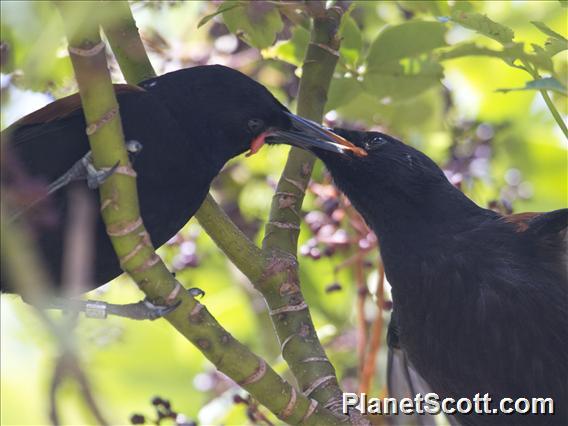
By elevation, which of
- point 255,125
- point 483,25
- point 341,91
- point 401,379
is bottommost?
point 401,379

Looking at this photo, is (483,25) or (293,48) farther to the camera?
(293,48)

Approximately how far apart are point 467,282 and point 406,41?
855mm

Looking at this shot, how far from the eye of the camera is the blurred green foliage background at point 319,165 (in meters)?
3.29

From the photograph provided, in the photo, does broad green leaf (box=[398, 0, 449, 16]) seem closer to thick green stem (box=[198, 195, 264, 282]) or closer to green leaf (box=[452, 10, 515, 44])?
green leaf (box=[452, 10, 515, 44])

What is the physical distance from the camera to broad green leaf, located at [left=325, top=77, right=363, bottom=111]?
3398 millimetres

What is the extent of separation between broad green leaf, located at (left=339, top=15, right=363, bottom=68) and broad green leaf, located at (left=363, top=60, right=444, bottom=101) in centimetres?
8

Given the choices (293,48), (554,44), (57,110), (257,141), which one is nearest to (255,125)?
(257,141)

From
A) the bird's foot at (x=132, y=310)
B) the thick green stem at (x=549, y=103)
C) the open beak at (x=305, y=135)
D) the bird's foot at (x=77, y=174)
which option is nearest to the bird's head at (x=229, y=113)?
the open beak at (x=305, y=135)

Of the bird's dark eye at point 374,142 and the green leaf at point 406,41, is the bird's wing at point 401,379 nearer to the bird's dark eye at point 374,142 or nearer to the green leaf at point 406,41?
the bird's dark eye at point 374,142

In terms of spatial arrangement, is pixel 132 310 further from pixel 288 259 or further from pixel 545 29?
pixel 545 29

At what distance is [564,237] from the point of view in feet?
10.0

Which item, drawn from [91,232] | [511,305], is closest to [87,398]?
[91,232]

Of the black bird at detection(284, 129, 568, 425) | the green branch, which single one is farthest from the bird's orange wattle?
the black bird at detection(284, 129, 568, 425)

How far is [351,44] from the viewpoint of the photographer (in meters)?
3.34
